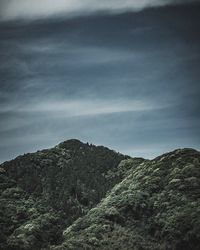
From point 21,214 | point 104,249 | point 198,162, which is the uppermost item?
point 198,162

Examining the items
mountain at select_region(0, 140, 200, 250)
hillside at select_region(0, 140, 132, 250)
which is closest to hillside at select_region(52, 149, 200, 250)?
mountain at select_region(0, 140, 200, 250)

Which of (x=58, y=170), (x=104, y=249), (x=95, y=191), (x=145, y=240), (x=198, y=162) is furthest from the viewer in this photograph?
(x=58, y=170)

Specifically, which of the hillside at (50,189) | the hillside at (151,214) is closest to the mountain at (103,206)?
the hillside at (151,214)

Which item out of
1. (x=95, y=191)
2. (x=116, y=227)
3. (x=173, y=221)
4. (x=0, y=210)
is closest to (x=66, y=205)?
(x=95, y=191)

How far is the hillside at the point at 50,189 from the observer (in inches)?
3474

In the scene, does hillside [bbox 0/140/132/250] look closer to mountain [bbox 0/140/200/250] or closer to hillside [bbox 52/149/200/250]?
mountain [bbox 0/140/200/250]

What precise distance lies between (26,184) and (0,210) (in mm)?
25004

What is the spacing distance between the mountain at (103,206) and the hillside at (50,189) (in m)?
0.20

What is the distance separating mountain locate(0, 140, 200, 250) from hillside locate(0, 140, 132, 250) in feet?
0.65

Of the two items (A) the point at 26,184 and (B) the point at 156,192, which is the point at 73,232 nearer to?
(B) the point at 156,192

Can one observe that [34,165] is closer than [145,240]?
No

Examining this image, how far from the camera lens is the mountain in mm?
81750

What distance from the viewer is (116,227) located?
88938 mm

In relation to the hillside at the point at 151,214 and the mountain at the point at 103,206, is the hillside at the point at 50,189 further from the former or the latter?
the hillside at the point at 151,214
